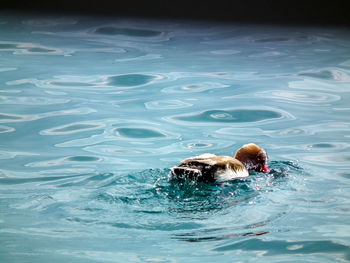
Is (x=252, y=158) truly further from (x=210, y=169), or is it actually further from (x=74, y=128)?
(x=74, y=128)

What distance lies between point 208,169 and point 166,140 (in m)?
1.25

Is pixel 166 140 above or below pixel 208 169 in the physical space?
below

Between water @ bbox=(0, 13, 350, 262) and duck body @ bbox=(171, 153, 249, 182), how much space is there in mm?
51

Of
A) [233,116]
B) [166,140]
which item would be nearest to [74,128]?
[166,140]

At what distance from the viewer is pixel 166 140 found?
3846 mm

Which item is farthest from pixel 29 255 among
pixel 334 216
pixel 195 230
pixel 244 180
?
pixel 334 216

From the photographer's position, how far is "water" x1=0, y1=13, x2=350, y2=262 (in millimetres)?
2318

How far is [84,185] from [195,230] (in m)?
0.87

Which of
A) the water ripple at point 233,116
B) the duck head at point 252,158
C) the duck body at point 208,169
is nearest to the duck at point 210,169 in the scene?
the duck body at point 208,169

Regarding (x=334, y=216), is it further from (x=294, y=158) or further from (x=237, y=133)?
(x=237, y=133)

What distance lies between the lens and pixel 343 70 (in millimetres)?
5559

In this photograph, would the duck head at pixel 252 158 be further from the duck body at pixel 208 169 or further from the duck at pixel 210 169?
the duck body at pixel 208 169

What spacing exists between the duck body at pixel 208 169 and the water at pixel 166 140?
5 centimetres

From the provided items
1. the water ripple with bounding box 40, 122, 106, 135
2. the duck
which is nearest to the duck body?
the duck
